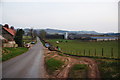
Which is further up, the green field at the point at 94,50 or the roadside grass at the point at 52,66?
the green field at the point at 94,50

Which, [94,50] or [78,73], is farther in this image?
[94,50]

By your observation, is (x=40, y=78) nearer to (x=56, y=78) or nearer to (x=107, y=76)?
(x=56, y=78)

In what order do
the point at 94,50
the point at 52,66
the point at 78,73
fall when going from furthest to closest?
the point at 94,50
the point at 52,66
the point at 78,73

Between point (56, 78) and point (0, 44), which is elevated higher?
Result: point (0, 44)

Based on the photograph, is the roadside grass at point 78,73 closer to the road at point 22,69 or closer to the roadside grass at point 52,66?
the roadside grass at point 52,66

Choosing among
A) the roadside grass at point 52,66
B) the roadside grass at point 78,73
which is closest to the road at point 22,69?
the roadside grass at point 52,66

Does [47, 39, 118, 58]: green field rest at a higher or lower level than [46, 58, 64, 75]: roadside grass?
higher

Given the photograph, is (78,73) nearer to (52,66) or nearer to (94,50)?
(52,66)

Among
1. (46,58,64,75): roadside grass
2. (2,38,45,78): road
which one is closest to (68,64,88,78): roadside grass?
(46,58,64,75): roadside grass

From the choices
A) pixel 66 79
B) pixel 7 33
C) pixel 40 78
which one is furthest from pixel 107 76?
pixel 7 33

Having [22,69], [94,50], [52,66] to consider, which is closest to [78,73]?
[52,66]

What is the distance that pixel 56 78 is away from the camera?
1059 centimetres

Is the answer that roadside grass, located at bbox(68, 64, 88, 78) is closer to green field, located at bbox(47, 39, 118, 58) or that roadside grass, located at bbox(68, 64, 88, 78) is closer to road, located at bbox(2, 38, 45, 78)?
road, located at bbox(2, 38, 45, 78)

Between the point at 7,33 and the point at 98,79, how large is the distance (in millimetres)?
40466
